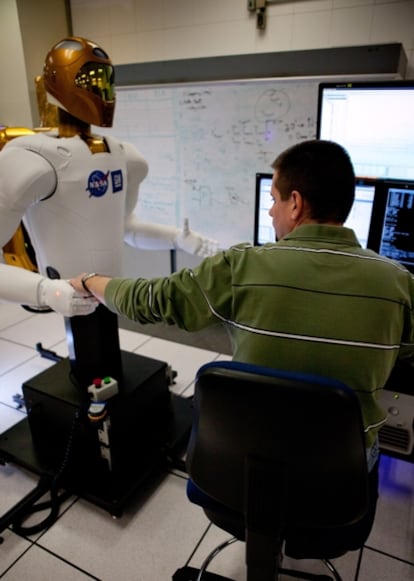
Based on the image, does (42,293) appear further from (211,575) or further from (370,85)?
(370,85)

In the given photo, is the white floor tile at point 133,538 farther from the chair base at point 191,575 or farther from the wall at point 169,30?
the wall at point 169,30

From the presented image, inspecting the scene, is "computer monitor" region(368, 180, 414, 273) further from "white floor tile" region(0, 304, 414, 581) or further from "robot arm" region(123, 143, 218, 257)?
"white floor tile" region(0, 304, 414, 581)

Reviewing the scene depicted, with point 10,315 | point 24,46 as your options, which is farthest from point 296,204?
point 24,46

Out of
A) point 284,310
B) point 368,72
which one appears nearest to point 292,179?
point 284,310

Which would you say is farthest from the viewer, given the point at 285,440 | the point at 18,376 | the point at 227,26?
the point at 227,26

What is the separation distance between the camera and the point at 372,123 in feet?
6.87

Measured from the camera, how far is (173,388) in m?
2.53

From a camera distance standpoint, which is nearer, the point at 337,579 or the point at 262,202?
the point at 337,579

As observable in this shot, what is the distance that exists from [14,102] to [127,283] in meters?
3.11

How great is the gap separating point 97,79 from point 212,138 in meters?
1.67

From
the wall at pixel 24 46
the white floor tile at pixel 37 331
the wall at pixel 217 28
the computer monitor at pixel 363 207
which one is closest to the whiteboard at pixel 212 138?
the wall at pixel 217 28

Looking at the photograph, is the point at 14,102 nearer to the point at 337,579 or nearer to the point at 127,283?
the point at 127,283

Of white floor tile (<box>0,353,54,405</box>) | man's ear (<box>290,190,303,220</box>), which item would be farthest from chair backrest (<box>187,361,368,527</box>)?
white floor tile (<box>0,353,54,405</box>)

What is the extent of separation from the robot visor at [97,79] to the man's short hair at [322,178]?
2.80 ft
